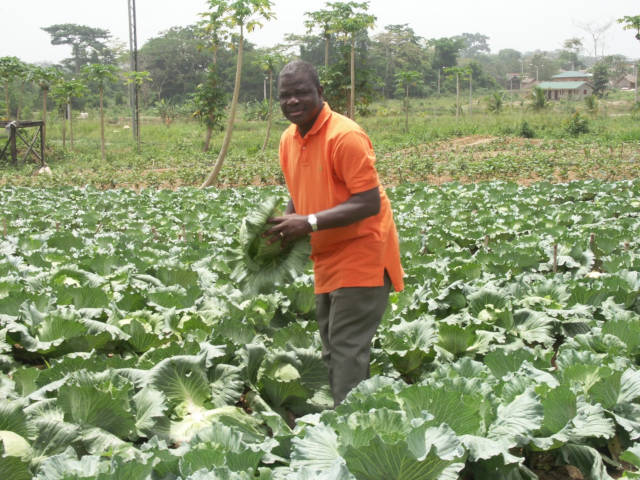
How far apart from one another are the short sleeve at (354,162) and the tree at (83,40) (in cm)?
6888

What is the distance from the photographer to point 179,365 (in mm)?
2773

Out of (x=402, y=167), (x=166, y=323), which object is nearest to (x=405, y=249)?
(x=166, y=323)

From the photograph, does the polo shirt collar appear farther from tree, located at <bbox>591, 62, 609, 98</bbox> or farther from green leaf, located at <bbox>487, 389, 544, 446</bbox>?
tree, located at <bbox>591, 62, 609, 98</bbox>

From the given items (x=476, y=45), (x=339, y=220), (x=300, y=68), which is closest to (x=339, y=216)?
(x=339, y=220)

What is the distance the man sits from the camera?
2418 millimetres

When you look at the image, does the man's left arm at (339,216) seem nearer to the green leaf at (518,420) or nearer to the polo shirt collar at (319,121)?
the polo shirt collar at (319,121)

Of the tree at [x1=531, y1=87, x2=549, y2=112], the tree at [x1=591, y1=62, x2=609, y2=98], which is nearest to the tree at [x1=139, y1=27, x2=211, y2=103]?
the tree at [x1=531, y1=87, x2=549, y2=112]

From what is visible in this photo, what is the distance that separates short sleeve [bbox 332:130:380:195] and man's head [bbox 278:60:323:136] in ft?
0.62

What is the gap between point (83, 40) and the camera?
6706 centimetres

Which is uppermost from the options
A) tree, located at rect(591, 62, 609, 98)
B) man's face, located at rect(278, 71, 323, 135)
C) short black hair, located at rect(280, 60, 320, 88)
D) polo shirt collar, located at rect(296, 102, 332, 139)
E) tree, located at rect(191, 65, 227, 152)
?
tree, located at rect(591, 62, 609, 98)

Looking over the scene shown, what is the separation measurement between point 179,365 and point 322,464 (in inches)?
43.5

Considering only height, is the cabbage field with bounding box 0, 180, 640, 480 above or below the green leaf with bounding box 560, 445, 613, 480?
above

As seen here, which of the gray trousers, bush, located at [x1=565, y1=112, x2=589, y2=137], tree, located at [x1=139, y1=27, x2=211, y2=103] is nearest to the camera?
the gray trousers

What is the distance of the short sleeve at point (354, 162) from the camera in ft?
7.80
